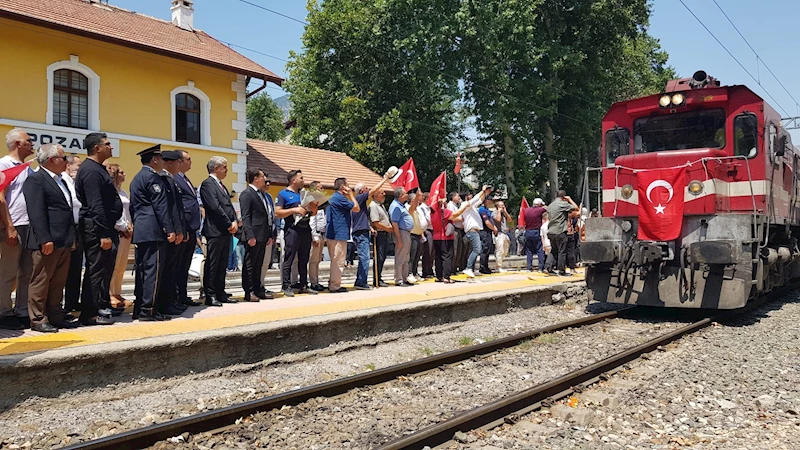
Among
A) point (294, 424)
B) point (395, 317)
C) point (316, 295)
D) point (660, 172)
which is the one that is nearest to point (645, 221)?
point (660, 172)

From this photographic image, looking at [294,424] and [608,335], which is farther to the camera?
[608,335]

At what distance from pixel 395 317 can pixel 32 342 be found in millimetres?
4073

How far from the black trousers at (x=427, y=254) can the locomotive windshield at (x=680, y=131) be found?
166 inches

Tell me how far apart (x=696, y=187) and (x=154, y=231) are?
7316 mm

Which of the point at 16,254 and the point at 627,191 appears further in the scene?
the point at 627,191

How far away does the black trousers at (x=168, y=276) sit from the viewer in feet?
22.9

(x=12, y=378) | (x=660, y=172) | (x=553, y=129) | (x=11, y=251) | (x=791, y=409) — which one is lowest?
(x=791, y=409)

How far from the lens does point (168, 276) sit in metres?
7.12

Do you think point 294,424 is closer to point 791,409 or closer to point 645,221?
point 791,409

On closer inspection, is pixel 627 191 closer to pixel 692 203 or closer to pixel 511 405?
pixel 692 203

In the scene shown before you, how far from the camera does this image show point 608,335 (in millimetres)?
8352

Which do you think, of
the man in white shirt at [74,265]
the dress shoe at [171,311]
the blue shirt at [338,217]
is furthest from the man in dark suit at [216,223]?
the blue shirt at [338,217]

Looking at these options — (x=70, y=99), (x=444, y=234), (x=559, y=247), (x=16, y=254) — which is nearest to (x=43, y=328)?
(x=16, y=254)

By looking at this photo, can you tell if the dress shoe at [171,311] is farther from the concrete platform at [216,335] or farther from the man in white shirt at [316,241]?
the man in white shirt at [316,241]
